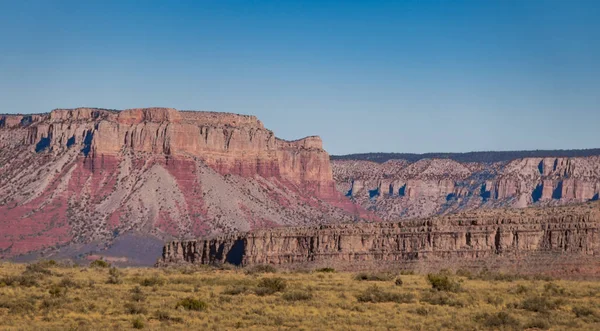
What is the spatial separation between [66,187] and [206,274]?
8948cm

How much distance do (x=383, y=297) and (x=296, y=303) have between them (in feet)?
12.0

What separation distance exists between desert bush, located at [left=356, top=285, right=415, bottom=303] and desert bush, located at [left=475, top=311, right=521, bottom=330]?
21.1 feet

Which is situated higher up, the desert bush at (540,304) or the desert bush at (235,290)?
the desert bush at (540,304)

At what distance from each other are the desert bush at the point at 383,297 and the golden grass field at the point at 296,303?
5 cm

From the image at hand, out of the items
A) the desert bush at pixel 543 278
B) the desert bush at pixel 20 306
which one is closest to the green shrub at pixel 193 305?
the desert bush at pixel 20 306

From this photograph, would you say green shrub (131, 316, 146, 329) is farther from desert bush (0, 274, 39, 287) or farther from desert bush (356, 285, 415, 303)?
desert bush (0, 274, 39, 287)

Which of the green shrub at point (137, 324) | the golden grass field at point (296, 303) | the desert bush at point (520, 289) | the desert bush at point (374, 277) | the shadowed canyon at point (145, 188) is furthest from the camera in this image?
the shadowed canyon at point (145, 188)

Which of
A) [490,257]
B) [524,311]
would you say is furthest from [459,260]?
[524,311]

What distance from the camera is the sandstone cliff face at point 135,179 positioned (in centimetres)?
14500

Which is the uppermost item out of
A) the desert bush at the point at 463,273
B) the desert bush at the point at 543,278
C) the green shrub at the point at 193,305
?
the desert bush at the point at 543,278

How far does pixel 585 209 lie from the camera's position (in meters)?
76.4

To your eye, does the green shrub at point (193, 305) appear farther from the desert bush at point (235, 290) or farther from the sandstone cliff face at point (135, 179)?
the sandstone cliff face at point (135, 179)

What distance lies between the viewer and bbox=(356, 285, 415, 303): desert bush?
48469mm

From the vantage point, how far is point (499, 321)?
4153 cm
